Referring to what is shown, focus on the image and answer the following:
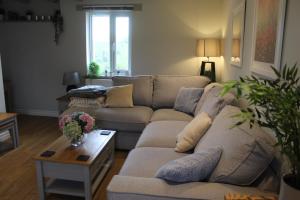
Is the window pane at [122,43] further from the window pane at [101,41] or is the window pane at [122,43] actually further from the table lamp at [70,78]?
the table lamp at [70,78]

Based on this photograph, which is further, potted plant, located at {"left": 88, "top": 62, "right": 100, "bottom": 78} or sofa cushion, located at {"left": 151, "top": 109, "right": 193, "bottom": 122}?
potted plant, located at {"left": 88, "top": 62, "right": 100, "bottom": 78}

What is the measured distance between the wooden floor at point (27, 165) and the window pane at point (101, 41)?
4.70 feet

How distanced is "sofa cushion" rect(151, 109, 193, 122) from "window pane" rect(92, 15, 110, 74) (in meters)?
1.82

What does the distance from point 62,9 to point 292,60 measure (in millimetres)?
4173

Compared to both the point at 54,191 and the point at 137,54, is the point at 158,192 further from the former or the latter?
the point at 137,54

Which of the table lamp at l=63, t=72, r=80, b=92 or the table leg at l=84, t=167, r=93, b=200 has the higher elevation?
the table lamp at l=63, t=72, r=80, b=92

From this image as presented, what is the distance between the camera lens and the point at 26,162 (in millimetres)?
2959

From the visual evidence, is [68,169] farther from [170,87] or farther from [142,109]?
[170,87]

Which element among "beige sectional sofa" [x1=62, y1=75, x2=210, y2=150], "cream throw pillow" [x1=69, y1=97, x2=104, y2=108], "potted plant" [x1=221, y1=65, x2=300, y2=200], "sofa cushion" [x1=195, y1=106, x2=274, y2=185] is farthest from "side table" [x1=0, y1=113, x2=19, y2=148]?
"potted plant" [x1=221, y1=65, x2=300, y2=200]

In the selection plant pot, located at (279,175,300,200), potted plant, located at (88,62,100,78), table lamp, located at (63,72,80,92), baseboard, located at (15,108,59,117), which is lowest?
baseboard, located at (15,108,59,117)

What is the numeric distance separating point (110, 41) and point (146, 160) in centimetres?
317

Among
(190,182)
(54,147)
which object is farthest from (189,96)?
(190,182)

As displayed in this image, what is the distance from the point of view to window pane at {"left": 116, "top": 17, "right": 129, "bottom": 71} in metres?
4.52

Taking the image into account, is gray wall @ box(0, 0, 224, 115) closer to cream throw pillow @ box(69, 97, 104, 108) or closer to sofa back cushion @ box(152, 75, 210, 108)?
sofa back cushion @ box(152, 75, 210, 108)
